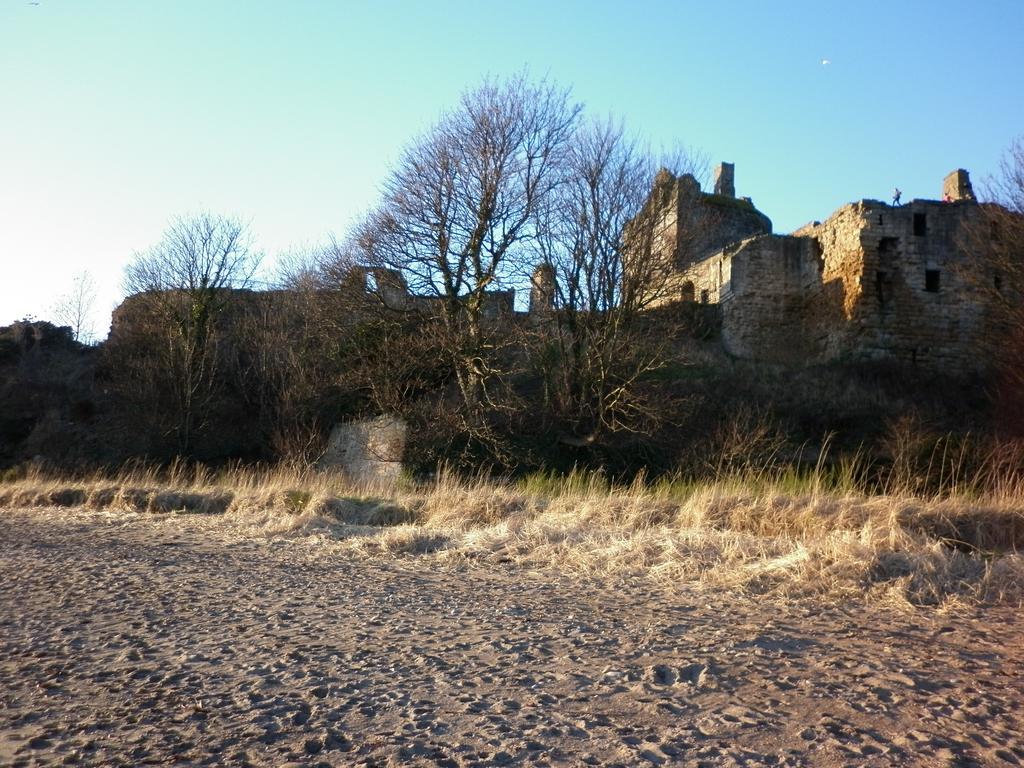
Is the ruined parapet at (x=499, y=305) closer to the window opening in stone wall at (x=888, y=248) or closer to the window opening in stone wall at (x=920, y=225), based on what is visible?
the window opening in stone wall at (x=888, y=248)

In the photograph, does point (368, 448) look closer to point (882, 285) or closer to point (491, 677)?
point (882, 285)

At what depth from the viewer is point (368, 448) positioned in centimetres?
2172

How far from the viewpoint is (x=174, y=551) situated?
822 centimetres

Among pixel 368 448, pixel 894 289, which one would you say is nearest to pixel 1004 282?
pixel 894 289

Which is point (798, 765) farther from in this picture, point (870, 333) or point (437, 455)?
point (870, 333)

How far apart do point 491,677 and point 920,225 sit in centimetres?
2544

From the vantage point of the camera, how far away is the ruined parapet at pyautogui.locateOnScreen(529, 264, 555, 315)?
21250mm

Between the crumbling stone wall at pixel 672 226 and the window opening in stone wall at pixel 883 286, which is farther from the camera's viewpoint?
the window opening in stone wall at pixel 883 286

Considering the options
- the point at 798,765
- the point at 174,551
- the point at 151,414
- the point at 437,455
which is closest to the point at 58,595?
the point at 174,551

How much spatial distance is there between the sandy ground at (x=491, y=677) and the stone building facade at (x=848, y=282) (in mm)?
18184

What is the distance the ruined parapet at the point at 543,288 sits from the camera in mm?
21250

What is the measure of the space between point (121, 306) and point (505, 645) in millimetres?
28521

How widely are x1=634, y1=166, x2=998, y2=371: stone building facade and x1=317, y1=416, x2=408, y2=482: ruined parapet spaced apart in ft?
27.1

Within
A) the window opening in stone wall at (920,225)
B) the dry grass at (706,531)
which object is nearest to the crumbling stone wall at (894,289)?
the window opening in stone wall at (920,225)
